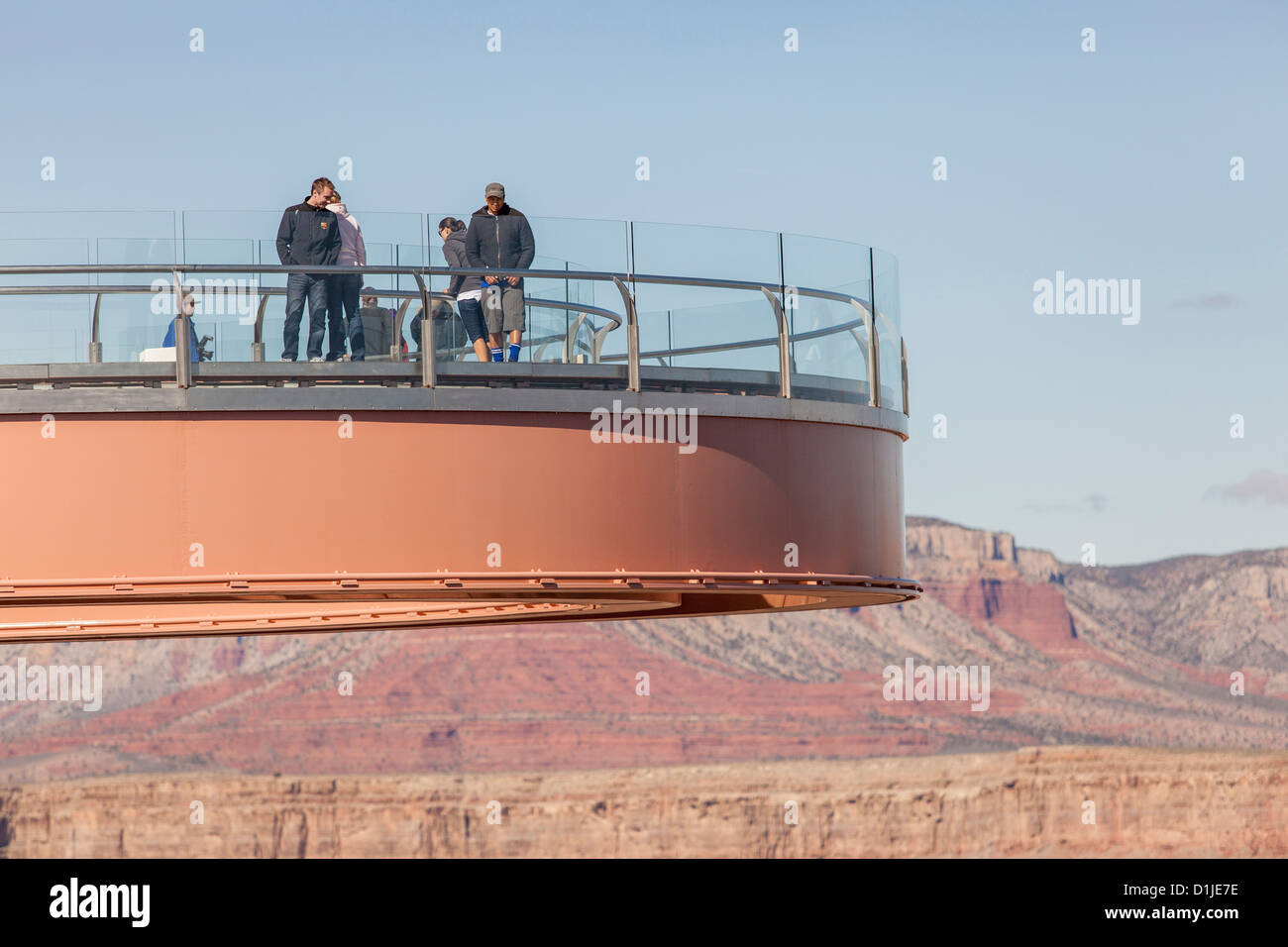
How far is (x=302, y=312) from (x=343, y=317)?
47 centimetres

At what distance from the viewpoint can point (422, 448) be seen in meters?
21.6

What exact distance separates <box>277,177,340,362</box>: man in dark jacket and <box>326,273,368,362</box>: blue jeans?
0.09 m

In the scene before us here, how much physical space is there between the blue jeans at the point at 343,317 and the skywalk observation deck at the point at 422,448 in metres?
0.28

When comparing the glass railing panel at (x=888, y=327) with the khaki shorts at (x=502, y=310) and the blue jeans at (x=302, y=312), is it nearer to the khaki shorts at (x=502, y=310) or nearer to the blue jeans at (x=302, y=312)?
the khaki shorts at (x=502, y=310)

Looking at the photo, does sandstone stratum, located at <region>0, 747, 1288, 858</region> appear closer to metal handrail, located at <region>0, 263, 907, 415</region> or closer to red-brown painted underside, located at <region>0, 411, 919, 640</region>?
metal handrail, located at <region>0, 263, 907, 415</region>

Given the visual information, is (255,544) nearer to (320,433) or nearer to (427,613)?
(320,433)

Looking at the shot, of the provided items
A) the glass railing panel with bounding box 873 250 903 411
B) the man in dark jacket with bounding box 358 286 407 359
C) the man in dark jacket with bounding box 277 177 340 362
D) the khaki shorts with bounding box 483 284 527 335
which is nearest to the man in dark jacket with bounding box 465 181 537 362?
the khaki shorts with bounding box 483 284 527 335

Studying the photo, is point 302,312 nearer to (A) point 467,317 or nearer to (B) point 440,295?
(B) point 440,295

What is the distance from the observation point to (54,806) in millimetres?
196375

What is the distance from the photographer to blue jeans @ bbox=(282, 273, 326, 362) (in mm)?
22094

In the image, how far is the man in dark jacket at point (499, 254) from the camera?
74.1ft

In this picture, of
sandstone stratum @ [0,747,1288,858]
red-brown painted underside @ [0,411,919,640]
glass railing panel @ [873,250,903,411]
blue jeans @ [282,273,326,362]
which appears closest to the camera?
red-brown painted underside @ [0,411,919,640]
